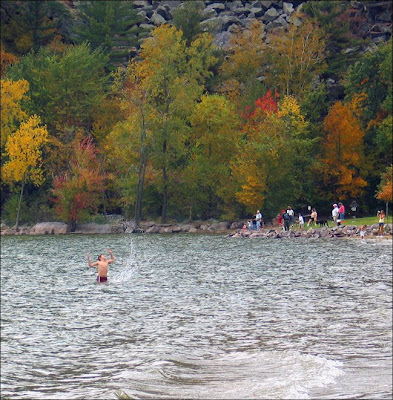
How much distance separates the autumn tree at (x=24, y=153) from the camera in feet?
309

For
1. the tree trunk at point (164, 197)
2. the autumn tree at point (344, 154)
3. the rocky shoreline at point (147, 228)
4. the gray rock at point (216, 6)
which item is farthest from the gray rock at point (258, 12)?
the rocky shoreline at point (147, 228)

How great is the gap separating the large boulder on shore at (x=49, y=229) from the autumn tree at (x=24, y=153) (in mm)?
2364

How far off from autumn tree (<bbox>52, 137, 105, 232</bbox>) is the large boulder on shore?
87cm

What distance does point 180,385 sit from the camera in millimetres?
22109

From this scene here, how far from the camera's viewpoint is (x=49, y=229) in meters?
92.2

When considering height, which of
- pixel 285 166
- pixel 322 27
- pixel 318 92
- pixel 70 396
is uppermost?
pixel 322 27

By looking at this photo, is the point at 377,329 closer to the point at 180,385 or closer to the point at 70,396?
the point at 180,385

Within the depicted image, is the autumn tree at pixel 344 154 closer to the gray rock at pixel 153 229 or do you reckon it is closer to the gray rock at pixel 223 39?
the gray rock at pixel 153 229

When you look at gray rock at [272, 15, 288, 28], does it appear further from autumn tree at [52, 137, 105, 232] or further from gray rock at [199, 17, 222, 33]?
autumn tree at [52, 137, 105, 232]

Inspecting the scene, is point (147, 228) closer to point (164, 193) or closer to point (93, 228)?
point (164, 193)

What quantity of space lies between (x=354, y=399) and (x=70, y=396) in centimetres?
742

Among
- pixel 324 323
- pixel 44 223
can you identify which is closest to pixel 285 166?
pixel 44 223

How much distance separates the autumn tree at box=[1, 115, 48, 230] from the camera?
94125mm

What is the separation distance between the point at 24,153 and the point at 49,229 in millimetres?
9628
